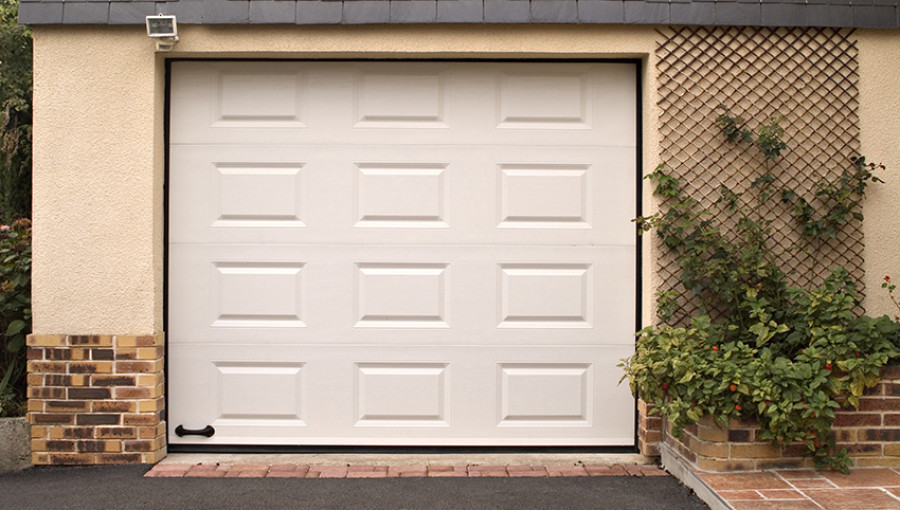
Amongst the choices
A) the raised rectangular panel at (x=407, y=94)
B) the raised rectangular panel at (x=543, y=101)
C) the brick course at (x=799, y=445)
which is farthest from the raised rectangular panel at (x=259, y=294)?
the brick course at (x=799, y=445)

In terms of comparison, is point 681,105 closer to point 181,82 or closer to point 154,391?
point 181,82

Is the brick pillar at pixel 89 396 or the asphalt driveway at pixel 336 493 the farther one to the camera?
the brick pillar at pixel 89 396

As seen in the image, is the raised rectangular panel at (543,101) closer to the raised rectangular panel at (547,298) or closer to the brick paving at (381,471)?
the raised rectangular panel at (547,298)

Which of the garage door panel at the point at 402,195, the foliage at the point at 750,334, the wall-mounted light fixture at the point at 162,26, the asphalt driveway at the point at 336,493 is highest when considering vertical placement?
the wall-mounted light fixture at the point at 162,26

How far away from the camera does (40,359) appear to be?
425 centimetres

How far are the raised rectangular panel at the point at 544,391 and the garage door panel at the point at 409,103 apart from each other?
134cm

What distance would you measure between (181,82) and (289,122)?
67 centimetres

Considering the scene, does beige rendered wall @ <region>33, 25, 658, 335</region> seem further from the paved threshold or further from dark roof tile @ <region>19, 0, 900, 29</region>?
the paved threshold

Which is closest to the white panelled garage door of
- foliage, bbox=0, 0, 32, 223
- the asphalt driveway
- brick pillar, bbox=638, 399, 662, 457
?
brick pillar, bbox=638, 399, 662, 457

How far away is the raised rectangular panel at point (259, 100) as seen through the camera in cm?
449

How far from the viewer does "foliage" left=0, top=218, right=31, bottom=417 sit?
175 inches

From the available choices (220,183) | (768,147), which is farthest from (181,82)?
(768,147)

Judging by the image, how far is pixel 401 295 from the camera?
14.7ft

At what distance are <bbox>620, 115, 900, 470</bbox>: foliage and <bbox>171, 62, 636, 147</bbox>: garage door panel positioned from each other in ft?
1.96
